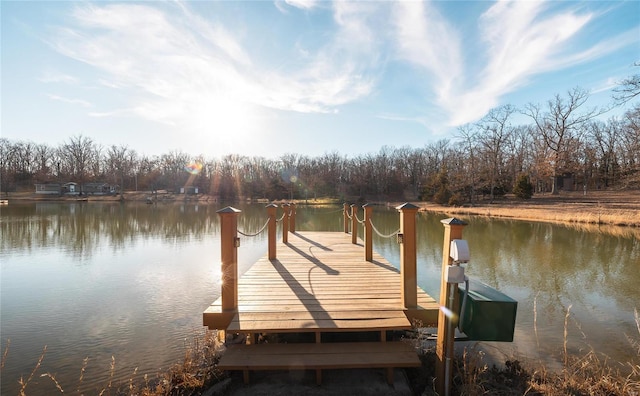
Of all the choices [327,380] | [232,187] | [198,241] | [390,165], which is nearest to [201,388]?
[327,380]

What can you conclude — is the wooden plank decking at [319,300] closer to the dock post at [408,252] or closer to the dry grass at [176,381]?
the dock post at [408,252]

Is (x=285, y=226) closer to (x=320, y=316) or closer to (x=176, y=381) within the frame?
(x=320, y=316)

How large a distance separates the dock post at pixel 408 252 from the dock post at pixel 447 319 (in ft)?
2.52

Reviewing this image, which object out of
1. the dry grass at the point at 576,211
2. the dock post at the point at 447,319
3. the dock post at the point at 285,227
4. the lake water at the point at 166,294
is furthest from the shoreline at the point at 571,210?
the dock post at the point at 447,319

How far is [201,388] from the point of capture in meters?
3.21

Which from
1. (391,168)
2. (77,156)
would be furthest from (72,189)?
(391,168)

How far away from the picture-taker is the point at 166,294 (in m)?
6.89

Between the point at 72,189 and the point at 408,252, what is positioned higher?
the point at 72,189

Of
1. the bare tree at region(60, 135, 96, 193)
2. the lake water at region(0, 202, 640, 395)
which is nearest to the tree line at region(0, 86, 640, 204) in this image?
the bare tree at region(60, 135, 96, 193)

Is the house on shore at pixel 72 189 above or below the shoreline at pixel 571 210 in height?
above

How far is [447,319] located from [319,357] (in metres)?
1.32

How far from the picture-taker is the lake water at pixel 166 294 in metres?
4.44

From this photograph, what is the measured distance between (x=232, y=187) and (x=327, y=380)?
2124 inches

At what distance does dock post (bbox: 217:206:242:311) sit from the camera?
3762 mm
